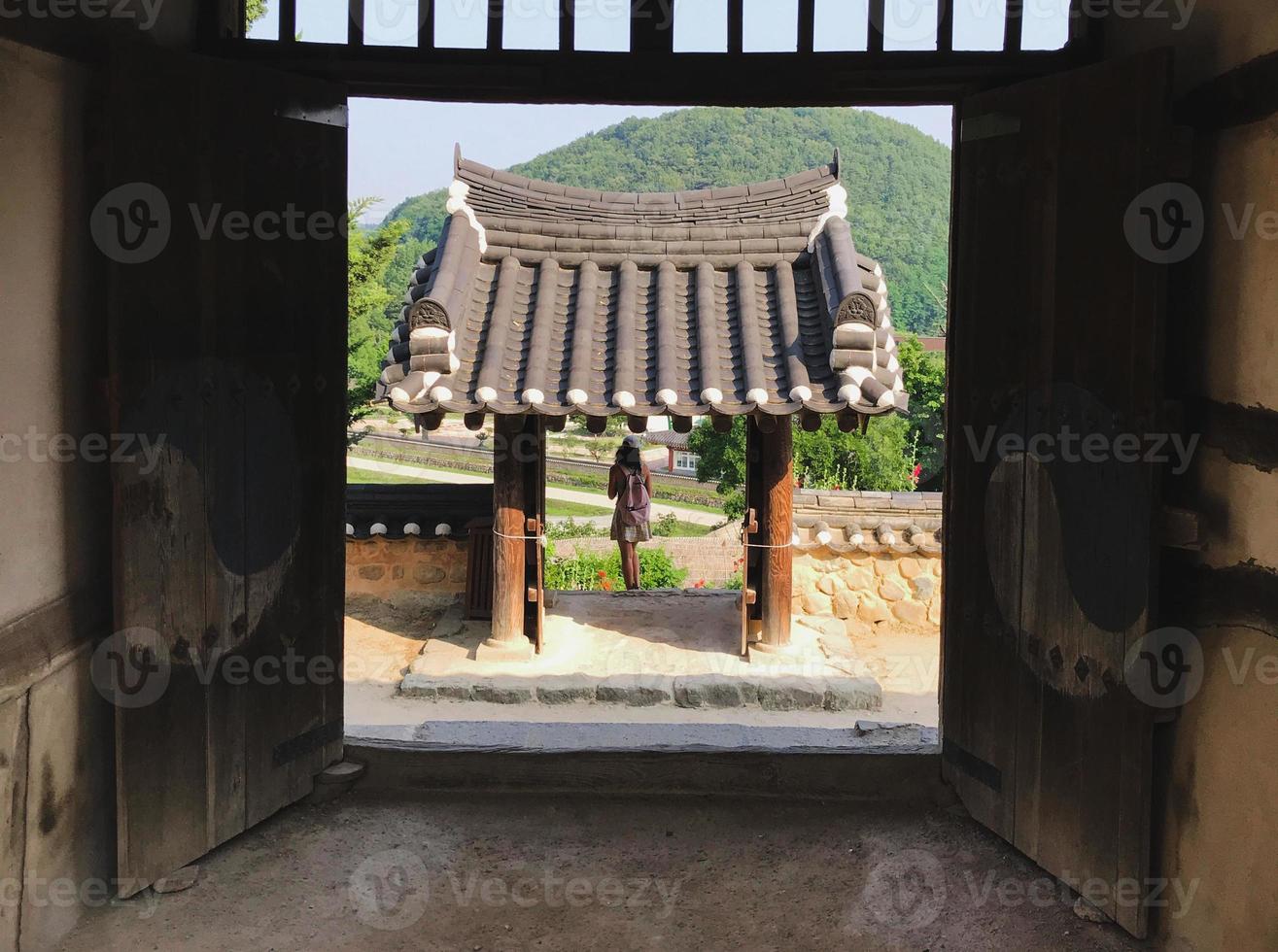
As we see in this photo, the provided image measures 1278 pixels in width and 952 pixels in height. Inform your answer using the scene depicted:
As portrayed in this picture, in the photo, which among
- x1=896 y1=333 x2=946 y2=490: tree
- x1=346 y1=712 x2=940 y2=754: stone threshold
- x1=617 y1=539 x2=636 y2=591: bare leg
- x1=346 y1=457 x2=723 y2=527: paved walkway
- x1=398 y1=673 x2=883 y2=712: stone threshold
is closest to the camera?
x1=346 y1=712 x2=940 y2=754: stone threshold

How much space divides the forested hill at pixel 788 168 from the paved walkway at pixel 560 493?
31.8 feet

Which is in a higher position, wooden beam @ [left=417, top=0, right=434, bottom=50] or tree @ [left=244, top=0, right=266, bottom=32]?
tree @ [left=244, top=0, right=266, bottom=32]

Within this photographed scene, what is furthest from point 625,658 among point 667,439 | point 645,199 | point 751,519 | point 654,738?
point 667,439

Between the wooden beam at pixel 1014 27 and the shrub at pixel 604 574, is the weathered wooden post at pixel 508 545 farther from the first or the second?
the wooden beam at pixel 1014 27

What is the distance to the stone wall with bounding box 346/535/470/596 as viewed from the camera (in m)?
10.9

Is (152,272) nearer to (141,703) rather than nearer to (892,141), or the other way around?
(141,703)

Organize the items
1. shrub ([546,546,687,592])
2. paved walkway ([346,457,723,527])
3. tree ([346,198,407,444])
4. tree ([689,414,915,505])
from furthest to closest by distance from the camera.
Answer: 1. paved walkway ([346,457,723,527])
2. tree ([689,414,915,505])
3. tree ([346,198,407,444])
4. shrub ([546,546,687,592])

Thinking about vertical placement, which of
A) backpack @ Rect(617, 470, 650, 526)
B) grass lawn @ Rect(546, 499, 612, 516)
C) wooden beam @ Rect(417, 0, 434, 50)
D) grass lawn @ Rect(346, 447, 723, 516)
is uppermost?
wooden beam @ Rect(417, 0, 434, 50)

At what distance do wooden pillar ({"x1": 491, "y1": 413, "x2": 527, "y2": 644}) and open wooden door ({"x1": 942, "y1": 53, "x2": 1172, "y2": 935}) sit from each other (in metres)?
5.45

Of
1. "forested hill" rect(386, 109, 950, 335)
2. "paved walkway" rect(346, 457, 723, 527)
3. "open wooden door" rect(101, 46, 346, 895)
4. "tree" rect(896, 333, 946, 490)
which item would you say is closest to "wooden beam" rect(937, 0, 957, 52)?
"open wooden door" rect(101, 46, 346, 895)

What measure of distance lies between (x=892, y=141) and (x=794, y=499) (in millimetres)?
48554

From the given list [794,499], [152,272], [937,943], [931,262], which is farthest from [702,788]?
[931,262]

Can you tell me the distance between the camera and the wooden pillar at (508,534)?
8.80m

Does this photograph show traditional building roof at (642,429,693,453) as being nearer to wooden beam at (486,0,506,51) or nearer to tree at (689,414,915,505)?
tree at (689,414,915,505)
